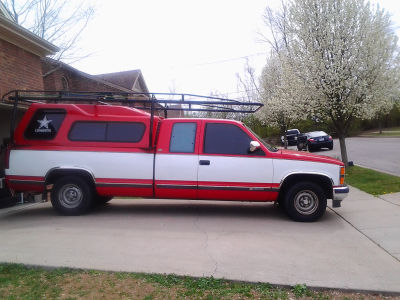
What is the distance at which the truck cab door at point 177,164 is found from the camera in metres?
6.65

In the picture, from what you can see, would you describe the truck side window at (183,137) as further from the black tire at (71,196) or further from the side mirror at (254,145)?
the black tire at (71,196)

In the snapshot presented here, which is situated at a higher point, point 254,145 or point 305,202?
point 254,145

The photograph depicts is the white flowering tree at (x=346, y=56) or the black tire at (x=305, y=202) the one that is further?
the white flowering tree at (x=346, y=56)

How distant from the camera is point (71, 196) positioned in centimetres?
701

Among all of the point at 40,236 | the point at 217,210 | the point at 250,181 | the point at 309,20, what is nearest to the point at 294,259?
the point at 250,181

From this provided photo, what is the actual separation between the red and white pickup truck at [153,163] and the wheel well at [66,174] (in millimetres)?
18

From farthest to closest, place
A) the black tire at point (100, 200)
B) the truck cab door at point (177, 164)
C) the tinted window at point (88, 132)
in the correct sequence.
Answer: the black tire at point (100, 200), the tinted window at point (88, 132), the truck cab door at point (177, 164)

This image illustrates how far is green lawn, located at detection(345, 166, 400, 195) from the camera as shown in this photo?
367 inches

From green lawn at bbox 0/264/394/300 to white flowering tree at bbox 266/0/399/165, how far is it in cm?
923

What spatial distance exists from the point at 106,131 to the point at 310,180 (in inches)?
158

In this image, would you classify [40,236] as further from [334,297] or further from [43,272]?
[334,297]

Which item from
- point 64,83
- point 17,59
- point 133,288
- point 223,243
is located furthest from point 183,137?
point 64,83

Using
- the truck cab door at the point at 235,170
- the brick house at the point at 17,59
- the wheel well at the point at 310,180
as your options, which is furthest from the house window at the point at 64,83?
the wheel well at the point at 310,180

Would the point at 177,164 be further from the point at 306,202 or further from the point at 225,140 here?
the point at 306,202
